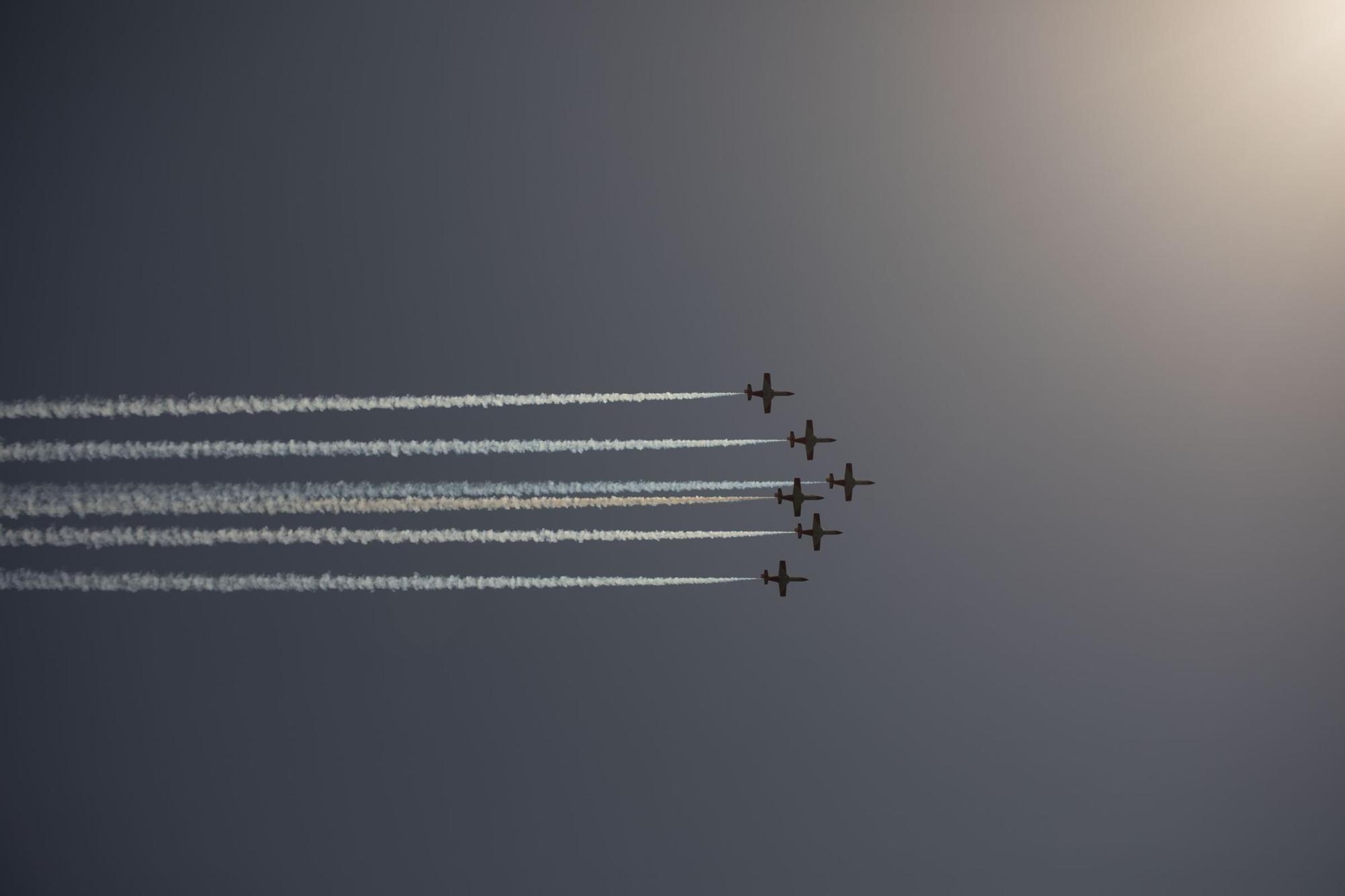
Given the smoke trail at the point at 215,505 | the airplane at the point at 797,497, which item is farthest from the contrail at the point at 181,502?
the airplane at the point at 797,497

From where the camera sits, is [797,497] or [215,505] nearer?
[215,505]

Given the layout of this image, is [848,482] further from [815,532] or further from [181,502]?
[181,502]

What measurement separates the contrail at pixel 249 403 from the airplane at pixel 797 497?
4588 millimetres

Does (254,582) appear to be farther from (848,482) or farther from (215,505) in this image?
(848,482)

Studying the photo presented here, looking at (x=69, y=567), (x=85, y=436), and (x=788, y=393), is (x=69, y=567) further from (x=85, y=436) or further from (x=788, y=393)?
(x=788, y=393)

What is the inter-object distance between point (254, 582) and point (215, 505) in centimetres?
394

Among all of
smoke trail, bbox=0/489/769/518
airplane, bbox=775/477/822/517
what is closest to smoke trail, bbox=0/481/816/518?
smoke trail, bbox=0/489/769/518

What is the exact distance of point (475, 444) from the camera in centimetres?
4794

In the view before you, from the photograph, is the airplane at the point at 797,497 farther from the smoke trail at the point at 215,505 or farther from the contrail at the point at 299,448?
the smoke trail at the point at 215,505

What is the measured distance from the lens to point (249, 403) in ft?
153

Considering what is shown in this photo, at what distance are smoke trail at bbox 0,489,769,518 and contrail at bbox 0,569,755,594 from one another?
2.29 meters

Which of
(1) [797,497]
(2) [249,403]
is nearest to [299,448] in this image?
(2) [249,403]

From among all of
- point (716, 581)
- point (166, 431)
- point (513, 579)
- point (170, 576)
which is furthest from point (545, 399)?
point (166, 431)

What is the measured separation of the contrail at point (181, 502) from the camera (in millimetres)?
42406
